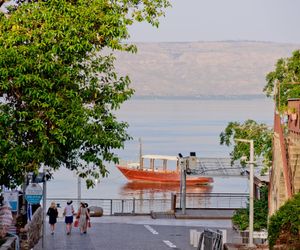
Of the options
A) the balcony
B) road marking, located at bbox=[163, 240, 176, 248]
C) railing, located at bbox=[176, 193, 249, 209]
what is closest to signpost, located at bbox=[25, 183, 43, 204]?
road marking, located at bbox=[163, 240, 176, 248]

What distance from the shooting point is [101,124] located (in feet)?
105

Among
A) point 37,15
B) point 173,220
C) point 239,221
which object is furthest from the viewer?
point 173,220

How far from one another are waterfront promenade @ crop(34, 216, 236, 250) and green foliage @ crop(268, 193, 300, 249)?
11.1 m

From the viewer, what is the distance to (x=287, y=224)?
31.0 metres

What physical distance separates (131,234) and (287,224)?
18765 millimetres

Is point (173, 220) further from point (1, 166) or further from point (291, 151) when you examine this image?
point (1, 166)

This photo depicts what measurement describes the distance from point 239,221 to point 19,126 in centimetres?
2123

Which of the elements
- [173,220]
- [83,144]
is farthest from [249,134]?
[83,144]

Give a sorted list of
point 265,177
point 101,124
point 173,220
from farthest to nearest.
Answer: point 173,220
point 265,177
point 101,124

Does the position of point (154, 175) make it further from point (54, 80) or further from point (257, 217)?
point (54, 80)

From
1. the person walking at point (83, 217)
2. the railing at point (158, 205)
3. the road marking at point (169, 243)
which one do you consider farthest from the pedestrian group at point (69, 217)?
the railing at point (158, 205)

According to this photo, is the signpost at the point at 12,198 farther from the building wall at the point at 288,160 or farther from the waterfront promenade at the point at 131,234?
the building wall at the point at 288,160

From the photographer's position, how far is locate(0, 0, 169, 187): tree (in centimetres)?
2958

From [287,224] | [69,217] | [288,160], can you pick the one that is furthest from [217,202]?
[287,224]
